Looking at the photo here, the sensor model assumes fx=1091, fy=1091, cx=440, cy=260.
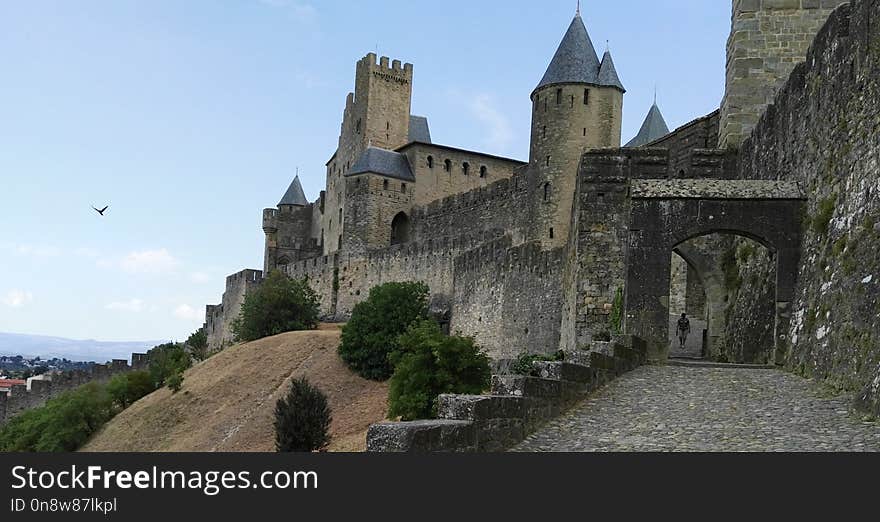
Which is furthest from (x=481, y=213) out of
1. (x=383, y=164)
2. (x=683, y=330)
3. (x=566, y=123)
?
(x=683, y=330)

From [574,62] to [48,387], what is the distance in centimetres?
3633

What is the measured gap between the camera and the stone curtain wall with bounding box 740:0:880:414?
36.3 ft

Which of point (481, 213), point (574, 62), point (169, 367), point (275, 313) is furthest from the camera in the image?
point (169, 367)

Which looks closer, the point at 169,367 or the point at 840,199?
the point at 840,199

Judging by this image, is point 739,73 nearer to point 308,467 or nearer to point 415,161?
point 308,467

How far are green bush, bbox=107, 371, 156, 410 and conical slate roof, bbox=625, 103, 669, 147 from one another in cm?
2451

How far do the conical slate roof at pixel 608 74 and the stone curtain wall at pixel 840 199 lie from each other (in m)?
28.9

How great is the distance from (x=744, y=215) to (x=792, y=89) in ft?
7.25

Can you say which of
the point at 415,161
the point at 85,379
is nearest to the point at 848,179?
the point at 415,161

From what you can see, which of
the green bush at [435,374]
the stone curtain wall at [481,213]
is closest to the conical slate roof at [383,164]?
the stone curtain wall at [481,213]

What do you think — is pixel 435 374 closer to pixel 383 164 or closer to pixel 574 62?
pixel 574 62

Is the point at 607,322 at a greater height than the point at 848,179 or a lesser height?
lesser

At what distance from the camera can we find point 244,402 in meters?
38.3

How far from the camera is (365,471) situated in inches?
289
